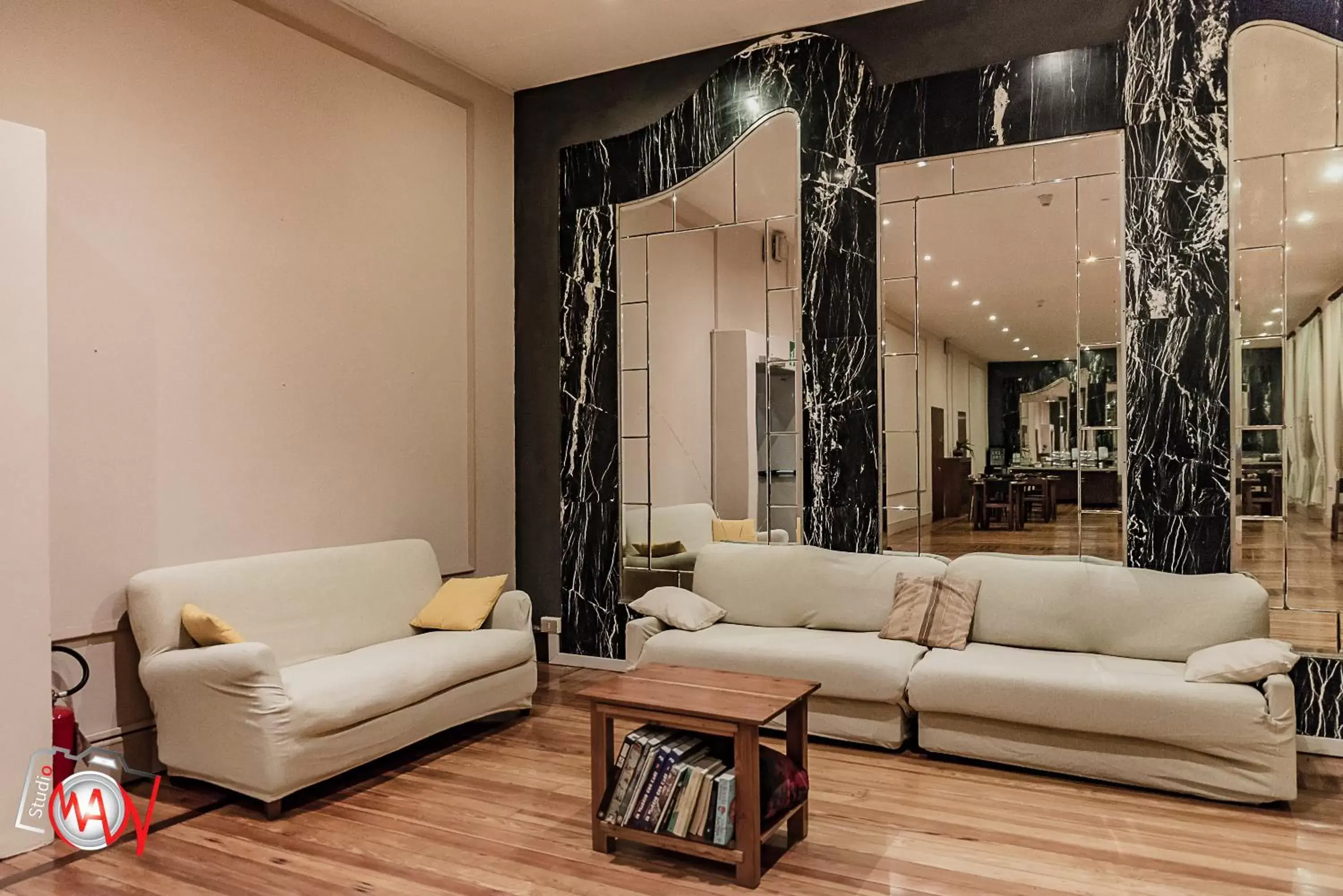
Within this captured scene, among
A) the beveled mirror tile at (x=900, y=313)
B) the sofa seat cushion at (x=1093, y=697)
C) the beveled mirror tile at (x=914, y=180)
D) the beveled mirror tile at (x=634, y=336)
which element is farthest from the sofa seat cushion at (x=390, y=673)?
the beveled mirror tile at (x=914, y=180)

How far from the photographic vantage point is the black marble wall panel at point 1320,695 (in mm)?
4020

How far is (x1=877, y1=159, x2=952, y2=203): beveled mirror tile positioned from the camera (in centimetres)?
470

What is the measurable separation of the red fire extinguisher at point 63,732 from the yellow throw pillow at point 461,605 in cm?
155

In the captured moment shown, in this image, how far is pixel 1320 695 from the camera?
4.04 metres

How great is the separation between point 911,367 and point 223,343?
3195 millimetres

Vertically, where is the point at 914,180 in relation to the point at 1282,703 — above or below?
above

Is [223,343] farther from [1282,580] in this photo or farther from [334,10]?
[1282,580]

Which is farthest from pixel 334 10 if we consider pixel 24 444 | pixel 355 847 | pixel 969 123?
pixel 355 847

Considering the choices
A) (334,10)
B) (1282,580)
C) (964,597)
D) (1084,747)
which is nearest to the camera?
(1084,747)

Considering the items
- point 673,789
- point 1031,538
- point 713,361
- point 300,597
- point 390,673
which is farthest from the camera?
point 713,361

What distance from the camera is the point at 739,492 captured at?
5.24 meters

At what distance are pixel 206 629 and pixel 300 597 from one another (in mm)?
593

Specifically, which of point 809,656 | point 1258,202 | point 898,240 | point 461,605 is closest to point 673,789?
point 809,656

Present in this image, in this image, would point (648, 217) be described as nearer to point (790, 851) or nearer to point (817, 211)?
point (817, 211)
